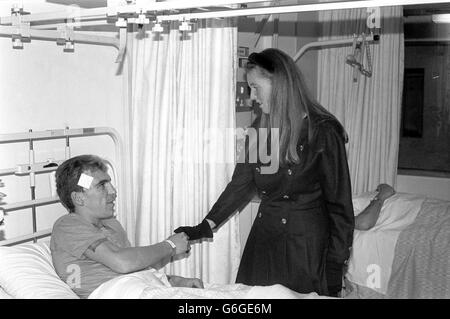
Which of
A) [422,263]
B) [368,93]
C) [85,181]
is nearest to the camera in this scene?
[85,181]

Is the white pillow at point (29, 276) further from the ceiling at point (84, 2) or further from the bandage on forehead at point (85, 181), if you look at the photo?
the ceiling at point (84, 2)

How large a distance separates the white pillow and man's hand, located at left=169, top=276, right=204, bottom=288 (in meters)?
0.36

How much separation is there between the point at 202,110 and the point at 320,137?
60cm

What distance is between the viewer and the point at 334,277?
5.78ft

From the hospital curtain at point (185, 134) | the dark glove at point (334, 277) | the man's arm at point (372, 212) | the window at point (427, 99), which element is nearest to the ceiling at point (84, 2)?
the hospital curtain at point (185, 134)

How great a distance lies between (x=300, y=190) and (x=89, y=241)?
2.33 ft

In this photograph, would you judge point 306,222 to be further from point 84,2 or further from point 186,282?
point 84,2

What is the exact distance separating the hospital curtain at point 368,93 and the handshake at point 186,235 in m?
1.98

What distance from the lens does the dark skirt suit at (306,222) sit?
1.68 metres

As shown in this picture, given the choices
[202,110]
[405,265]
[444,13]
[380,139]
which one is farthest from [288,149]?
[444,13]

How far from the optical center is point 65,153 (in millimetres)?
2078

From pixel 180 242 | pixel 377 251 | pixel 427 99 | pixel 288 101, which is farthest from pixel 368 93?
pixel 180 242

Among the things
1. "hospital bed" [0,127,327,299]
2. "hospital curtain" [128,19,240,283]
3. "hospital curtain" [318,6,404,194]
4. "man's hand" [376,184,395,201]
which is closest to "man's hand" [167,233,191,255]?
"hospital bed" [0,127,327,299]
